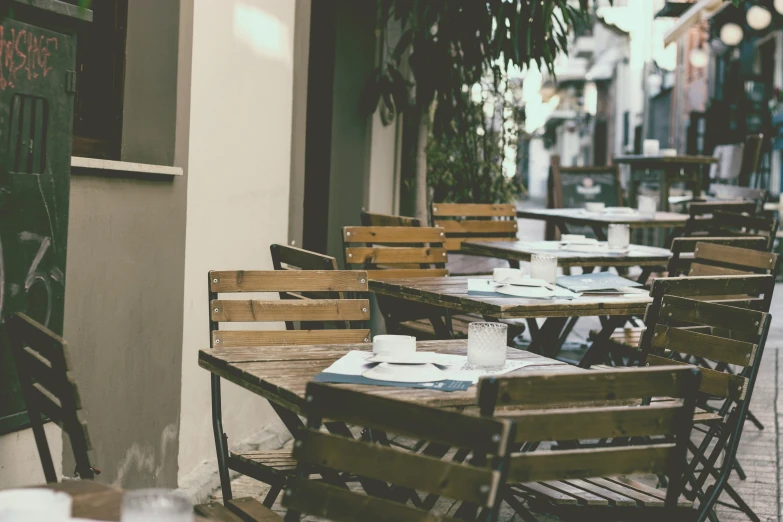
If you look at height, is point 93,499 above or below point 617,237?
below

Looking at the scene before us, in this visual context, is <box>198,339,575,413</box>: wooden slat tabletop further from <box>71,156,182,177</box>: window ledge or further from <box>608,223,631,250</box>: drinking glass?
<box>608,223,631,250</box>: drinking glass

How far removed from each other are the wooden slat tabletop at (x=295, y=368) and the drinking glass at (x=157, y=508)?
35.5 inches

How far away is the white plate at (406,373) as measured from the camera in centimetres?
263

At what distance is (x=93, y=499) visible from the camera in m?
1.76

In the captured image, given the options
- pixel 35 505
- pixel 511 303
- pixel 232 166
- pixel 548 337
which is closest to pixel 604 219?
pixel 548 337

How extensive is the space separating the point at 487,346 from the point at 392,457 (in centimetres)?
103

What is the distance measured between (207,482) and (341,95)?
2.94m

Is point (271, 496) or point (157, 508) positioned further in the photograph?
point (271, 496)

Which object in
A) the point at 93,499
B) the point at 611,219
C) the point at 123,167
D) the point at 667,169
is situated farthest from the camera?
the point at 667,169

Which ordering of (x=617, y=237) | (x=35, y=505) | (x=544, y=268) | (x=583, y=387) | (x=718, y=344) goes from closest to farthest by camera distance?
(x=35, y=505) → (x=583, y=387) → (x=718, y=344) → (x=544, y=268) → (x=617, y=237)

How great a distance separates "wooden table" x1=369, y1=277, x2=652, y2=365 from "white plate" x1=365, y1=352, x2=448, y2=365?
0.89 meters

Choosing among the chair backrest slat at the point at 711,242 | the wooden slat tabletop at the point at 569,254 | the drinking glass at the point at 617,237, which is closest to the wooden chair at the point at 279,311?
the wooden slat tabletop at the point at 569,254

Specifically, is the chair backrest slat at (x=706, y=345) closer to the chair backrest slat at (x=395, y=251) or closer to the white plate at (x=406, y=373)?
the white plate at (x=406, y=373)

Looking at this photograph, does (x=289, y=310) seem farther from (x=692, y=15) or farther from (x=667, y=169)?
(x=692, y=15)
